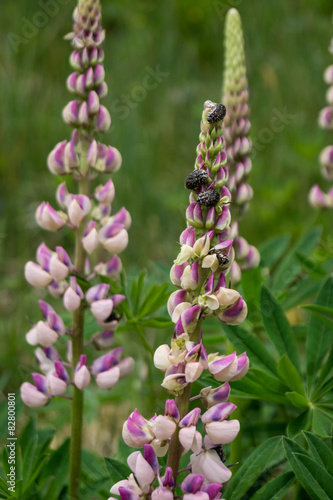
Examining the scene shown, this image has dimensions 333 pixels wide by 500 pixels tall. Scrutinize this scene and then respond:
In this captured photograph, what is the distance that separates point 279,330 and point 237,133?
0.57 metres

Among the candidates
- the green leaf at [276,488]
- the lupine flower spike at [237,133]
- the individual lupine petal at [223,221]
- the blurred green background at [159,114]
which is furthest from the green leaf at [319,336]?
the blurred green background at [159,114]

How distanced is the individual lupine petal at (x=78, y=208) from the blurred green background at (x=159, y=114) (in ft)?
3.93

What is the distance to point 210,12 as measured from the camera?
18.8 ft

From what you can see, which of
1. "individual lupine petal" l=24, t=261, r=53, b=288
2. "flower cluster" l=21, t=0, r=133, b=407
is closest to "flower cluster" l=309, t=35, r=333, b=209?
"flower cluster" l=21, t=0, r=133, b=407

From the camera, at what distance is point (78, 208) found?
150 centimetres

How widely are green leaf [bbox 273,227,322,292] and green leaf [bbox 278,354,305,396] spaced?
0.59 m

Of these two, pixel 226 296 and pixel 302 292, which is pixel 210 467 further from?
pixel 302 292

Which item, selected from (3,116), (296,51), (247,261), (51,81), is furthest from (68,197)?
(296,51)

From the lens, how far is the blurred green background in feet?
12.1

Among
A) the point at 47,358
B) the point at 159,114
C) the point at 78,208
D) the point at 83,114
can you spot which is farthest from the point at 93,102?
the point at 159,114

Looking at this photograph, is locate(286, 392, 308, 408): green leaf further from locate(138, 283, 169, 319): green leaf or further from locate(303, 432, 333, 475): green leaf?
locate(138, 283, 169, 319): green leaf

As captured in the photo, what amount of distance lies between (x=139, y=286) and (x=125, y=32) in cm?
508

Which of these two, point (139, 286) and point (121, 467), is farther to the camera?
point (139, 286)

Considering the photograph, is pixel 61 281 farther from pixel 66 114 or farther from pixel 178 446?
pixel 178 446
